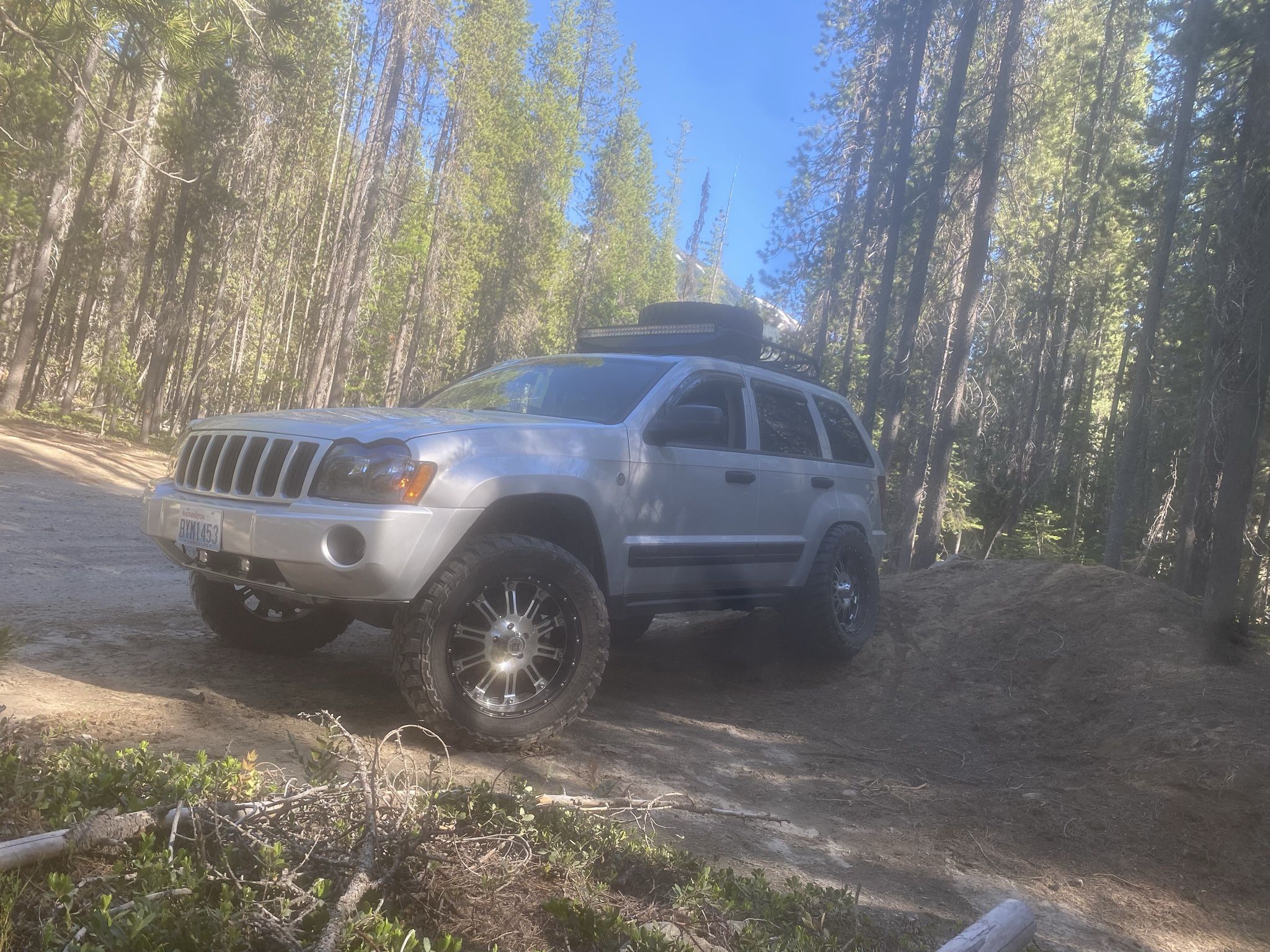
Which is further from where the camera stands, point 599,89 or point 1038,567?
point 599,89

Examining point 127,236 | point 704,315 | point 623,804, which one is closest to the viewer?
point 623,804

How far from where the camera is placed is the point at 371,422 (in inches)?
166

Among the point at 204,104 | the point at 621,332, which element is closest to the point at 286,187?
the point at 204,104

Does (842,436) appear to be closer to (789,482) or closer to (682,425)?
(789,482)

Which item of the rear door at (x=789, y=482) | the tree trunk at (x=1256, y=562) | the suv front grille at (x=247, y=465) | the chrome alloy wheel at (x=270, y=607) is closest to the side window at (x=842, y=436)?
the rear door at (x=789, y=482)

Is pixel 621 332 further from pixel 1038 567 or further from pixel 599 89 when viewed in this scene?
pixel 599 89

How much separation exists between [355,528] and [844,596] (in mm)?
4045

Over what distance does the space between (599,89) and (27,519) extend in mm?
35295

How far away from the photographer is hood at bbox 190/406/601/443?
402cm

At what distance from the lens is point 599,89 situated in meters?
39.5

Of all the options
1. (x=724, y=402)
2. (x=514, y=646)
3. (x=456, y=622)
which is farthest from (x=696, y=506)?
(x=456, y=622)

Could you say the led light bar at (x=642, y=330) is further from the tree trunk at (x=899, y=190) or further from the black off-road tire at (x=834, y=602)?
the tree trunk at (x=899, y=190)

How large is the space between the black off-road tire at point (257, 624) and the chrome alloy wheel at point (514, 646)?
126 centimetres

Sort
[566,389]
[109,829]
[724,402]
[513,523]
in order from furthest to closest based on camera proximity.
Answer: [724,402]
[566,389]
[513,523]
[109,829]
